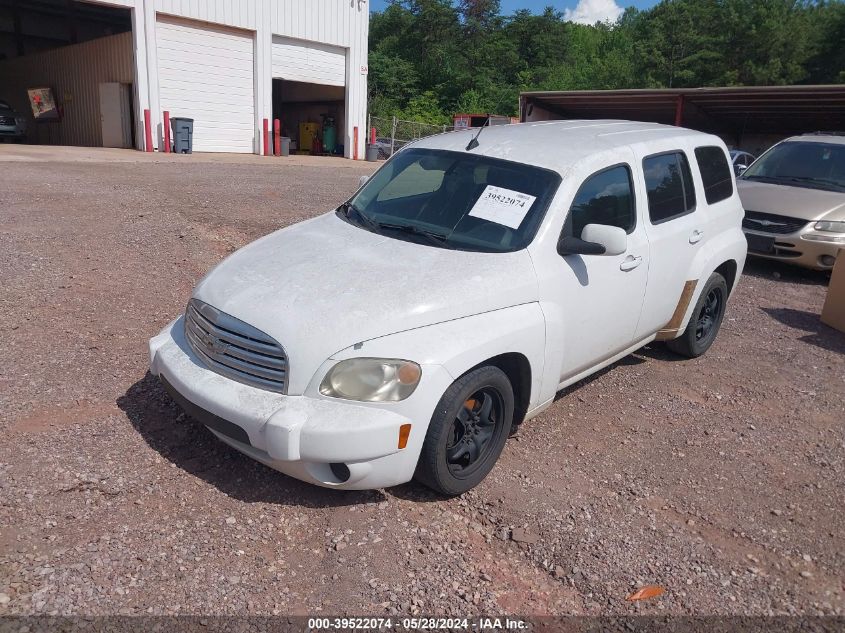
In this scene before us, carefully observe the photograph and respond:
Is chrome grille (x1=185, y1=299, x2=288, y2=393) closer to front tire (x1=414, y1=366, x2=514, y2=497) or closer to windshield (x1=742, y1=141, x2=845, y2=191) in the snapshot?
front tire (x1=414, y1=366, x2=514, y2=497)

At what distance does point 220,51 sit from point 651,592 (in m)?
22.9

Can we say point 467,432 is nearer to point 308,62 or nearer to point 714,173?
point 714,173

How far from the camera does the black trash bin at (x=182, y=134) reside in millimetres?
20906

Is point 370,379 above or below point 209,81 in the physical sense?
below

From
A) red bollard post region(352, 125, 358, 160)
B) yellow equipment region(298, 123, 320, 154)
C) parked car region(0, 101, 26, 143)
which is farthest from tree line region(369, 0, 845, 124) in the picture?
parked car region(0, 101, 26, 143)

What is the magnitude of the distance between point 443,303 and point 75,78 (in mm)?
27482

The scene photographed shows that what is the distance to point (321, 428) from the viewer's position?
116 inches

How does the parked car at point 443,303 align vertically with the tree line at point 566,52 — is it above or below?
below

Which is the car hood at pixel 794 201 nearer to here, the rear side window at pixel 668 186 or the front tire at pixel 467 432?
the rear side window at pixel 668 186

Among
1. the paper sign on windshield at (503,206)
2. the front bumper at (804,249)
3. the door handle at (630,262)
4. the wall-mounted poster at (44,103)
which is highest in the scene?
the wall-mounted poster at (44,103)

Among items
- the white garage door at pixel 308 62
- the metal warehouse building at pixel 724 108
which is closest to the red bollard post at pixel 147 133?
the white garage door at pixel 308 62

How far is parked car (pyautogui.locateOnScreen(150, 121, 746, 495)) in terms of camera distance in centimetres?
304

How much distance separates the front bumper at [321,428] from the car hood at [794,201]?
7.15 metres

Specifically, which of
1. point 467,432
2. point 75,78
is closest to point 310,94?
point 75,78
